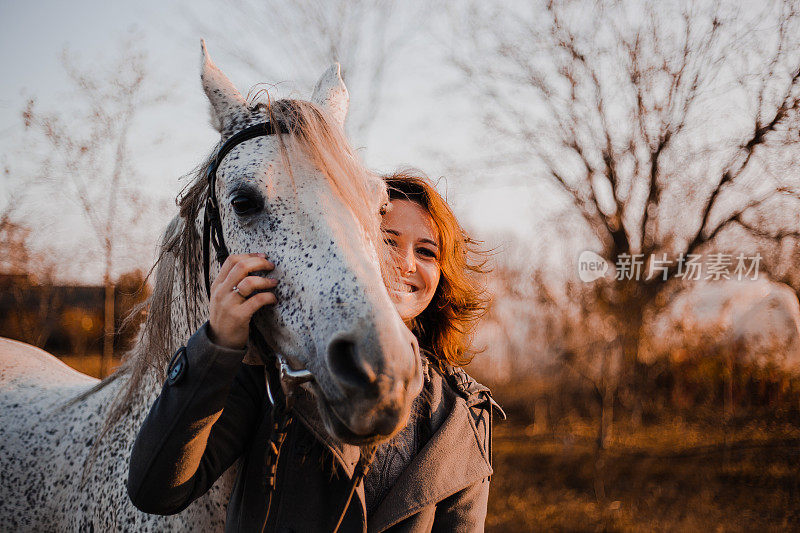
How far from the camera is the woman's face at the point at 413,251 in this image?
6.53ft

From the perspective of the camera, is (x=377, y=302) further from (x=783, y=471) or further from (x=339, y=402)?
(x=783, y=471)

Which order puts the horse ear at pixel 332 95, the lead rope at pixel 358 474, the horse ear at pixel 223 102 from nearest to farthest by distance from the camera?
Answer: the lead rope at pixel 358 474
the horse ear at pixel 223 102
the horse ear at pixel 332 95

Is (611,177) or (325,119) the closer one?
(325,119)

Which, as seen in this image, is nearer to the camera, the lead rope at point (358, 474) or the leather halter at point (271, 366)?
the leather halter at point (271, 366)

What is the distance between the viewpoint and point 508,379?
9148 millimetres

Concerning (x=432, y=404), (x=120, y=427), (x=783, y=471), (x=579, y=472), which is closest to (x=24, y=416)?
(x=120, y=427)

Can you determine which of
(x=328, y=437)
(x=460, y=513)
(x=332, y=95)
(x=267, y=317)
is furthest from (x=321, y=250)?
(x=460, y=513)

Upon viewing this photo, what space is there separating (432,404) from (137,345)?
1205 millimetres

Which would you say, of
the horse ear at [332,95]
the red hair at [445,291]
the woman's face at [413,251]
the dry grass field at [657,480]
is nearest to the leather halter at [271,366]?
the horse ear at [332,95]

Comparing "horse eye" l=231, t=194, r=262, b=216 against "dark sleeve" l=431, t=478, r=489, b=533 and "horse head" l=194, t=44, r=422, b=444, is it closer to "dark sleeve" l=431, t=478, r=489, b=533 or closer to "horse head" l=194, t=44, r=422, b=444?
"horse head" l=194, t=44, r=422, b=444

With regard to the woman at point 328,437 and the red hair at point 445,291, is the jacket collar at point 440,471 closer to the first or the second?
the woman at point 328,437

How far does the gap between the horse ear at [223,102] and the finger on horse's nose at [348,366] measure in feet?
3.11

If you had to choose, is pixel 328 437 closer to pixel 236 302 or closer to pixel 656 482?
pixel 236 302

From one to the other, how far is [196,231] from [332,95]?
759 mm
